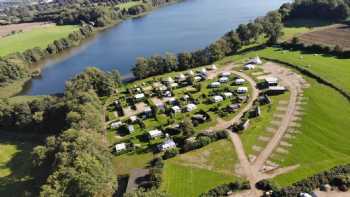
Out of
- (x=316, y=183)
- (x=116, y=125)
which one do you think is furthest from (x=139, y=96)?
(x=316, y=183)

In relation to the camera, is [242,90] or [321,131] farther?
[242,90]

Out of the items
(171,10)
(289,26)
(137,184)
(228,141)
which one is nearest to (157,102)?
(228,141)

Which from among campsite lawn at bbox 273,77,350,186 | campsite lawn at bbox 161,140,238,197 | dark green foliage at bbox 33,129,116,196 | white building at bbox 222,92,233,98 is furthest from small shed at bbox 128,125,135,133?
campsite lawn at bbox 273,77,350,186

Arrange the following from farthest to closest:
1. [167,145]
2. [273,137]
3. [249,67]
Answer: [249,67] → [167,145] → [273,137]

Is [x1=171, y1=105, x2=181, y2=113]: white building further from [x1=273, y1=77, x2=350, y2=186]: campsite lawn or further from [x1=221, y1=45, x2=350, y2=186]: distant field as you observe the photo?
[x1=273, y1=77, x2=350, y2=186]: campsite lawn

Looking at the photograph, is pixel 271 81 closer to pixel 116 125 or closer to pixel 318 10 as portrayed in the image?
pixel 116 125

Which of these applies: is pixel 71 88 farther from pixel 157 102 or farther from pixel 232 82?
pixel 232 82
